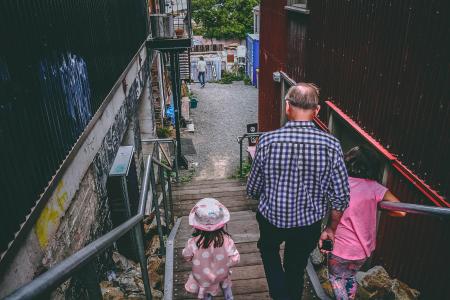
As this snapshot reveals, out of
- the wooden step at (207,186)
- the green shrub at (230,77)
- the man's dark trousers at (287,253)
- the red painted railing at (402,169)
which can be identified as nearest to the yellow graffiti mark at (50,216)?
the man's dark trousers at (287,253)

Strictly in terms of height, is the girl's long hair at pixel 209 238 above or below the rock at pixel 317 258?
above

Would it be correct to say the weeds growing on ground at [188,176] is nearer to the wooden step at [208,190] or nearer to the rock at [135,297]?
the wooden step at [208,190]

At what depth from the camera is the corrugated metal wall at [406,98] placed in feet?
10.8

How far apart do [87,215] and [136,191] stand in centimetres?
94

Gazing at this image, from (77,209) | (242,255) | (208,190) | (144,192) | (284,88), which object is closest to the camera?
(144,192)

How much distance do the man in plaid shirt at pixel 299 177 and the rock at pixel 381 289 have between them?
3.96 ft

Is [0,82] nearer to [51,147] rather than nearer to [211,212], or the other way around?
[51,147]

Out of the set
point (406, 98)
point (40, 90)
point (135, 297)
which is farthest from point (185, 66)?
point (40, 90)

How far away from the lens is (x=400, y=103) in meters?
3.88

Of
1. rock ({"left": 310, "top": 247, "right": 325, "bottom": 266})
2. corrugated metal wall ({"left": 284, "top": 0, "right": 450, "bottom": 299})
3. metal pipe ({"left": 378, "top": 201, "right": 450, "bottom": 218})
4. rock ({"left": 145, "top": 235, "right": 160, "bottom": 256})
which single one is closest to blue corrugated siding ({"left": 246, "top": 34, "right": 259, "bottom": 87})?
corrugated metal wall ({"left": 284, "top": 0, "right": 450, "bottom": 299})

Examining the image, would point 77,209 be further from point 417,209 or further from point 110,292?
point 417,209

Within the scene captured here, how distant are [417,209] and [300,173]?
98 centimetres

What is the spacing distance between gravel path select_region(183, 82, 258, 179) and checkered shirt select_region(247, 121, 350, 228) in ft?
28.4

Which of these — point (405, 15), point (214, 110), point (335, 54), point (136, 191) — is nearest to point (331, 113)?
point (335, 54)
